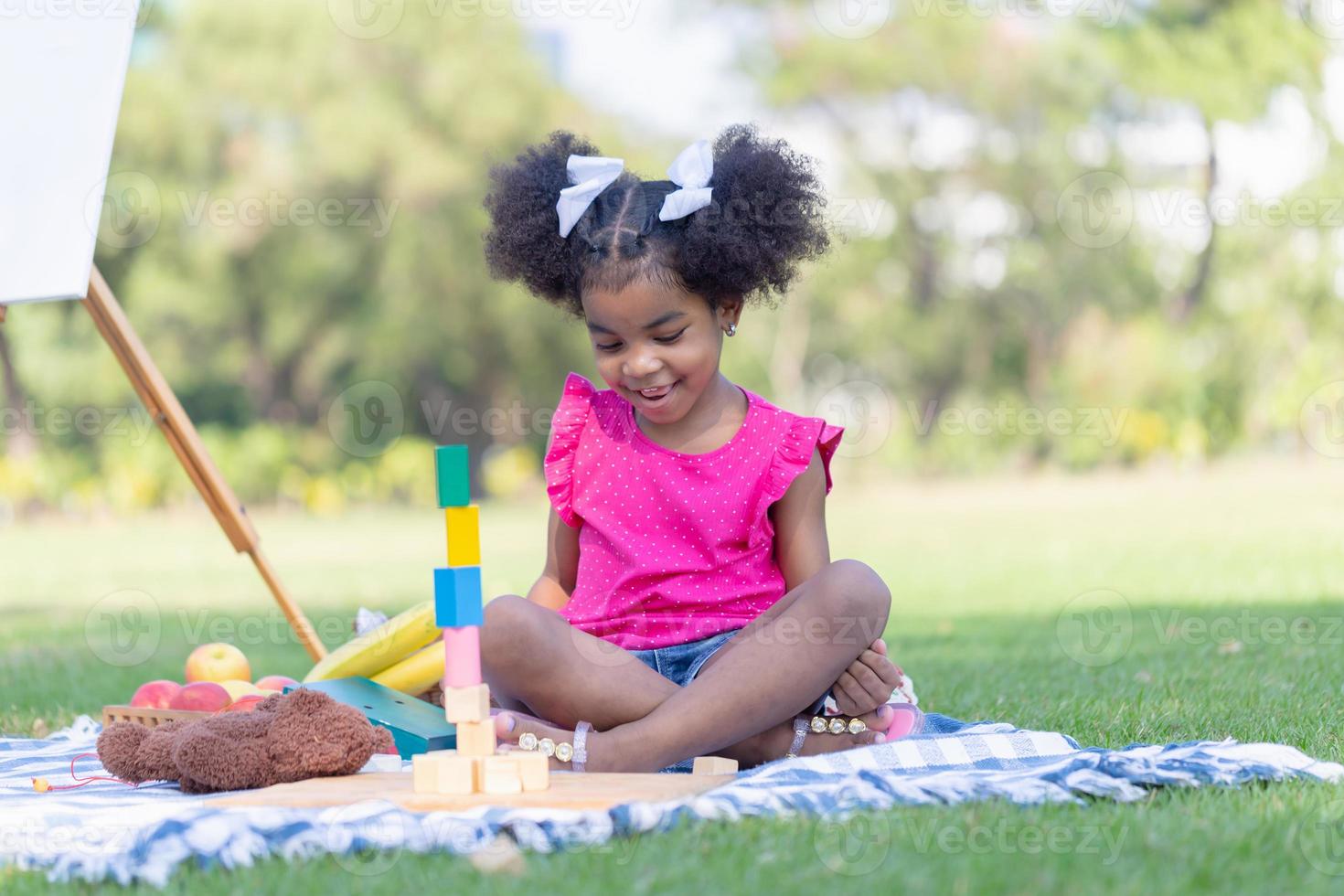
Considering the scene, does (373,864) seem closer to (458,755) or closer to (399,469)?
(458,755)

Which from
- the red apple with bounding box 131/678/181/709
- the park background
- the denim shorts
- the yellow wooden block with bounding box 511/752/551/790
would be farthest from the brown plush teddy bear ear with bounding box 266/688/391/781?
the park background

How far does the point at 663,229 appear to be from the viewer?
3186mm

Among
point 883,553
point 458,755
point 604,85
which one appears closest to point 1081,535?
point 883,553

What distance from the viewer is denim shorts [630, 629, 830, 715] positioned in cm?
305

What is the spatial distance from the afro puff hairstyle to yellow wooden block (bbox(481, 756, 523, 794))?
1.17 m

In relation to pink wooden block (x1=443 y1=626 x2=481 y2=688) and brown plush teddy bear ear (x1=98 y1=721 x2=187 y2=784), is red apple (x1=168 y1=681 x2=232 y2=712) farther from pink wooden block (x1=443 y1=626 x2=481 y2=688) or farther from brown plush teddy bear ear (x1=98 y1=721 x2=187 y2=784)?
pink wooden block (x1=443 y1=626 x2=481 y2=688)

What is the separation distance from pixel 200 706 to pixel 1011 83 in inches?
846

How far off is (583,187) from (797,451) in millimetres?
791

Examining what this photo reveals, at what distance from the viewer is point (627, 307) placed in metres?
3.09

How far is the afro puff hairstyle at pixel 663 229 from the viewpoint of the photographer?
3.14 meters

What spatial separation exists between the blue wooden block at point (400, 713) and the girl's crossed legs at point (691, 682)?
32cm

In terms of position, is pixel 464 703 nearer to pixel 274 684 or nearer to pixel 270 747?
pixel 270 747

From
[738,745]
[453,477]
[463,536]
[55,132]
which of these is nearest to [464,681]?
[463,536]

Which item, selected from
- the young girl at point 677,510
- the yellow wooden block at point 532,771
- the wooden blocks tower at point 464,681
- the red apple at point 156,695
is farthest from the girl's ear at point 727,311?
the red apple at point 156,695
